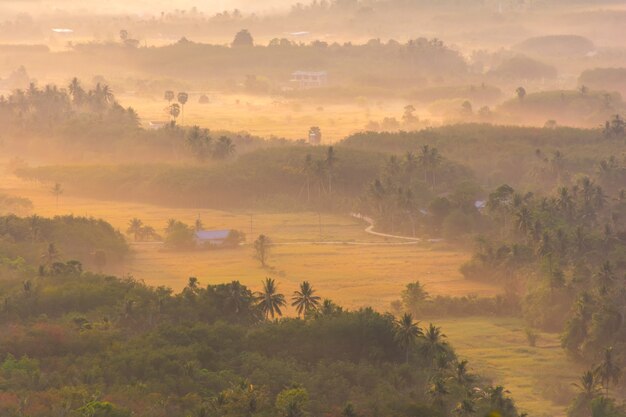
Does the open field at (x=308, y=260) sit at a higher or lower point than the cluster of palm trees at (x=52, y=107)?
lower

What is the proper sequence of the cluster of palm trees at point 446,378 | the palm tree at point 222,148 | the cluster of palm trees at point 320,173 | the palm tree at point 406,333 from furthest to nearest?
the palm tree at point 222,148
the cluster of palm trees at point 320,173
the palm tree at point 406,333
the cluster of palm trees at point 446,378

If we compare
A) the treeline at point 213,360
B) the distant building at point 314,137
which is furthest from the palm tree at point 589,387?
the distant building at point 314,137

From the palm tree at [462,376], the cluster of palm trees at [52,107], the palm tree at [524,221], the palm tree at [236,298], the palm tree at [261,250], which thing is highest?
the cluster of palm trees at [52,107]

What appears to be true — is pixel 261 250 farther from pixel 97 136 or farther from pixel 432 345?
pixel 97 136

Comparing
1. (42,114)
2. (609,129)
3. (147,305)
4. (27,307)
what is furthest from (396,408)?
(42,114)

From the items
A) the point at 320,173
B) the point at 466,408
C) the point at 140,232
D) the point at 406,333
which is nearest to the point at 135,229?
the point at 140,232

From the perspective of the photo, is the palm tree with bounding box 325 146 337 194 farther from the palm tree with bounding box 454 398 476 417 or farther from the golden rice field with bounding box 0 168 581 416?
the palm tree with bounding box 454 398 476 417

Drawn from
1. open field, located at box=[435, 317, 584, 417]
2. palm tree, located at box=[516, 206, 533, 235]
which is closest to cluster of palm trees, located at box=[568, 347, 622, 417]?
open field, located at box=[435, 317, 584, 417]

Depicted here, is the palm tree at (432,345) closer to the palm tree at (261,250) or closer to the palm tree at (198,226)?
the palm tree at (261,250)
